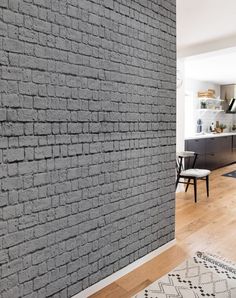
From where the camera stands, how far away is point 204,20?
316cm

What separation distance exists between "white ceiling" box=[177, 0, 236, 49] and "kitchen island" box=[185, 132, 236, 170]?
89.0 inches

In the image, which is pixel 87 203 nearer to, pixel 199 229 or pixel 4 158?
pixel 4 158

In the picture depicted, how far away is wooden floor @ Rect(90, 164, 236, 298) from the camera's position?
2.05 metres

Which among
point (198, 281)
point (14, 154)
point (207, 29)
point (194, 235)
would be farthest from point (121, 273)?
point (207, 29)

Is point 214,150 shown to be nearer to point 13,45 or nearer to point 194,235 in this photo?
point 194,235

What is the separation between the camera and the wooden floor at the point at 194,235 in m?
2.05

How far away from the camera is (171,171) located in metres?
2.58

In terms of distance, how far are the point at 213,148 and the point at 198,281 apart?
4790 mm

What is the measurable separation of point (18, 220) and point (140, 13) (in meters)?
1.69

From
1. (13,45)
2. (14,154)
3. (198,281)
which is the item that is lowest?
(198,281)

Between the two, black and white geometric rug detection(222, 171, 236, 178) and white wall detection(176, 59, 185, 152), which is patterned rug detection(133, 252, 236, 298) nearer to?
white wall detection(176, 59, 185, 152)

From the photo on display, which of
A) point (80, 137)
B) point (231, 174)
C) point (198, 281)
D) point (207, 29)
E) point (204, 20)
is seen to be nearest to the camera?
point (80, 137)

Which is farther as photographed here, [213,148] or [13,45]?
[213,148]

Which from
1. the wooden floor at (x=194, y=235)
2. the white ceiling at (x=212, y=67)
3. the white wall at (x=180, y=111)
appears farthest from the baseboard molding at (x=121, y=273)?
the white ceiling at (x=212, y=67)
